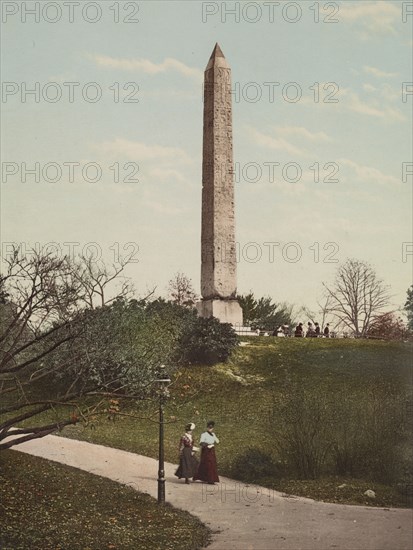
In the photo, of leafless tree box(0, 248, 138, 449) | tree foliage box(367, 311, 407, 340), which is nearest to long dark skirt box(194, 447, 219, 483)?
leafless tree box(0, 248, 138, 449)

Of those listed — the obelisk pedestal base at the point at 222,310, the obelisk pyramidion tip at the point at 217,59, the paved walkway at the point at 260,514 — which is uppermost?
the obelisk pyramidion tip at the point at 217,59

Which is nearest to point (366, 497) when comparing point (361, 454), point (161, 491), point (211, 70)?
point (361, 454)

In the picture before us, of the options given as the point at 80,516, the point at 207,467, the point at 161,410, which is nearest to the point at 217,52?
the point at 207,467

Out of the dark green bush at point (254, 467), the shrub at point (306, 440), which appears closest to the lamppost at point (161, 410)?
the dark green bush at point (254, 467)

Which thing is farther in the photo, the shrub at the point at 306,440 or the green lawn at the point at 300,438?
the shrub at the point at 306,440

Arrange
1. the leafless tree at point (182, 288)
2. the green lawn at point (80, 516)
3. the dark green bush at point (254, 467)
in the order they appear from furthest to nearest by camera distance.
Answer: the leafless tree at point (182, 288)
the dark green bush at point (254, 467)
the green lawn at point (80, 516)

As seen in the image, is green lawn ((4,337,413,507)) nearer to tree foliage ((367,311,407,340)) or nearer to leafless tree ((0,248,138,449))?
leafless tree ((0,248,138,449))

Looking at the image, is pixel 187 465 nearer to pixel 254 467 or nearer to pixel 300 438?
pixel 254 467

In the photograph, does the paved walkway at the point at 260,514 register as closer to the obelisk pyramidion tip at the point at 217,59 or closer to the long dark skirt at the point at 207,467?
the long dark skirt at the point at 207,467

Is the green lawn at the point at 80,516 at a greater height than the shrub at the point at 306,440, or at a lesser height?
lesser
